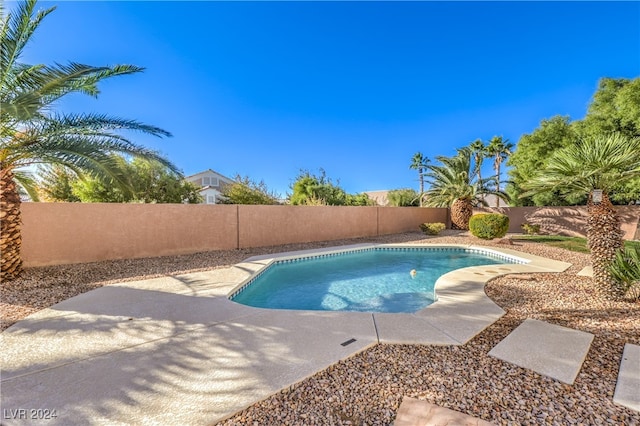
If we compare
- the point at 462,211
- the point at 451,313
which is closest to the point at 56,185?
the point at 451,313

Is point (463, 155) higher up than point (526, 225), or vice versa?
point (463, 155)

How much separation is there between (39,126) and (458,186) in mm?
18569

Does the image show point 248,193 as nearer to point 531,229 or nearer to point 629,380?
point 629,380

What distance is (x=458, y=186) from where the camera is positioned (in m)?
16.5

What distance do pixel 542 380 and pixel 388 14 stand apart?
1441 cm

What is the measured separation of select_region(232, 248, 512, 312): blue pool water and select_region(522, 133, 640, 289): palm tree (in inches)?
126

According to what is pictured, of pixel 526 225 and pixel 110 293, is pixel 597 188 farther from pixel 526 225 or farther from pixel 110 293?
pixel 526 225

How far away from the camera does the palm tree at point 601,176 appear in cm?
452

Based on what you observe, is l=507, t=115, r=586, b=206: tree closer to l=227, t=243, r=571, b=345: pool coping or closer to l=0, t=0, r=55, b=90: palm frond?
l=227, t=243, r=571, b=345: pool coping

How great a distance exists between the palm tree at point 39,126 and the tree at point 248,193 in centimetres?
884

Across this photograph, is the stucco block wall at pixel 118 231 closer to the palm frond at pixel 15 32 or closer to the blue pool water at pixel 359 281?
the blue pool water at pixel 359 281

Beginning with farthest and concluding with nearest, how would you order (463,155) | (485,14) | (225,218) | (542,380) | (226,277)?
(463,155)
(485,14)
(225,218)
(226,277)
(542,380)

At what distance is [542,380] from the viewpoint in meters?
2.45

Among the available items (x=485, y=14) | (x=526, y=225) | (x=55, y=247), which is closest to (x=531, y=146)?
(x=526, y=225)
